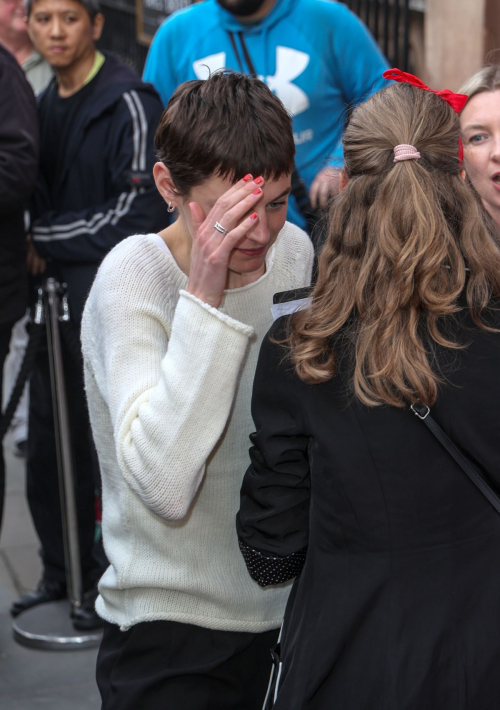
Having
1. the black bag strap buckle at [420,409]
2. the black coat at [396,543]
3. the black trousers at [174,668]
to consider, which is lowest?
the black trousers at [174,668]

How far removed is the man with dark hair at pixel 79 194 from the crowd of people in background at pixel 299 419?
4.75 feet

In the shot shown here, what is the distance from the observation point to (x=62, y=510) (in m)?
3.82

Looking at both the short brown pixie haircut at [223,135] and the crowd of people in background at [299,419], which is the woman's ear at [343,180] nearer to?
the crowd of people in background at [299,419]

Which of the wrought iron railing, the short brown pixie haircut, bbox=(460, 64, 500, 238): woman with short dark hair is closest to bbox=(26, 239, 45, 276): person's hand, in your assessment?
bbox=(460, 64, 500, 238): woman with short dark hair

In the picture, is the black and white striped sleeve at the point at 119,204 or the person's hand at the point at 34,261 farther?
the person's hand at the point at 34,261

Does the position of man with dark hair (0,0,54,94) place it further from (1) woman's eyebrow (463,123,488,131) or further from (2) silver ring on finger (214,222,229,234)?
(2) silver ring on finger (214,222,229,234)

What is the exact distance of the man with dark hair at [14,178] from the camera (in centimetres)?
346

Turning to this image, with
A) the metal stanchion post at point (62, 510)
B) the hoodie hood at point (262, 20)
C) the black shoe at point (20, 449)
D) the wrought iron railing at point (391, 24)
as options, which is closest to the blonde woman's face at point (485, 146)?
the hoodie hood at point (262, 20)

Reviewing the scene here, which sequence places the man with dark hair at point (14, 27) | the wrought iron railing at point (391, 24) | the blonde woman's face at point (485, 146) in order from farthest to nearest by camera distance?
the wrought iron railing at point (391, 24)
the man with dark hair at point (14, 27)
the blonde woman's face at point (485, 146)

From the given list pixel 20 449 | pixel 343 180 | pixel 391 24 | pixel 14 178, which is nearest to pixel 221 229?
pixel 343 180

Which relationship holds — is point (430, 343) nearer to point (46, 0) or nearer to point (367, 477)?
point (367, 477)

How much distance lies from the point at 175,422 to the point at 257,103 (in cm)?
68

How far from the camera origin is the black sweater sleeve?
1.68 metres

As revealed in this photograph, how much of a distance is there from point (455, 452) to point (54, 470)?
2.60m
